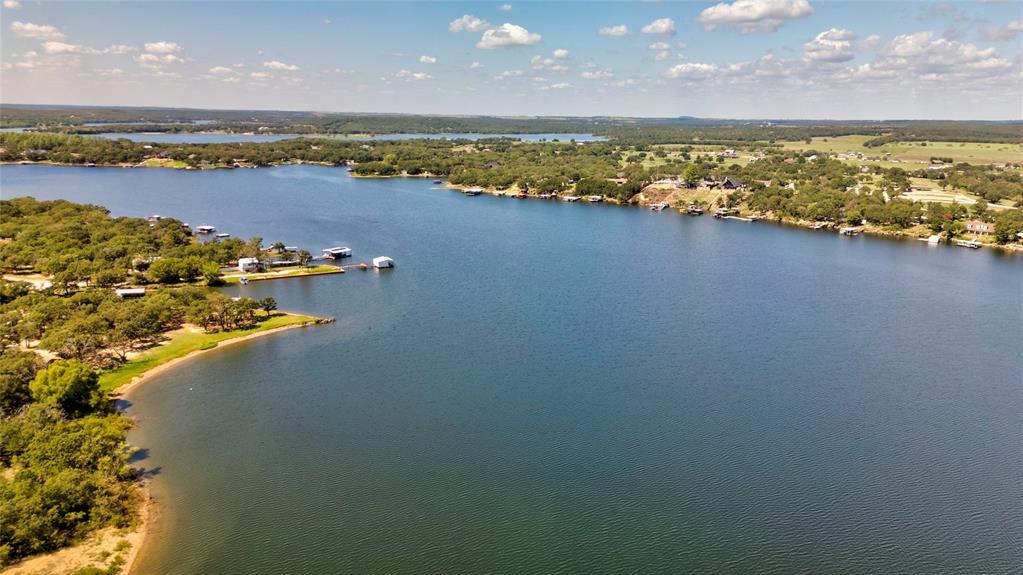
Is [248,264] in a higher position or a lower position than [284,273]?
higher

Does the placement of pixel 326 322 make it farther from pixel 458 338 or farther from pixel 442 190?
pixel 442 190

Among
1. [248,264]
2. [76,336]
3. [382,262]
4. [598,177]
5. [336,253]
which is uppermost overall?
[598,177]

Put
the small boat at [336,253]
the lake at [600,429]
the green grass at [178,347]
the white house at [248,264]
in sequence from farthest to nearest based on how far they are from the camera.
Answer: the small boat at [336,253]
the white house at [248,264]
the green grass at [178,347]
the lake at [600,429]

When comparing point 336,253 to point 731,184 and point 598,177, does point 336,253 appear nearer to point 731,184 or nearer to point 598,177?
point 598,177

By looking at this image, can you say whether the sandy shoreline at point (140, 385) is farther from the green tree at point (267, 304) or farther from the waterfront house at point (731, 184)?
the waterfront house at point (731, 184)

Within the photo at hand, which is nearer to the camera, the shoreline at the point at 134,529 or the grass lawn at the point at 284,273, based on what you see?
the shoreline at the point at 134,529

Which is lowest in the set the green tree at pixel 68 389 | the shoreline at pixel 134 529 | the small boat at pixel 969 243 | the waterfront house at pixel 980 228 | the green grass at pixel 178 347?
the shoreline at pixel 134 529

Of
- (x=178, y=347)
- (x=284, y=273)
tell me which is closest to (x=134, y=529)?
(x=178, y=347)

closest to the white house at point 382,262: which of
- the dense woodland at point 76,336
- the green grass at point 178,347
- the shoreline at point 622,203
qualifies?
the dense woodland at point 76,336
